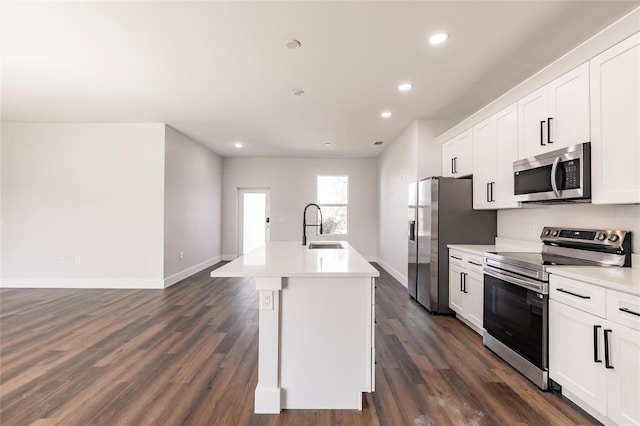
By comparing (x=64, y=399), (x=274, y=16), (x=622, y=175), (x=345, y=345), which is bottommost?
(x=64, y=399)

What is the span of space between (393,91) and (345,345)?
295 cm

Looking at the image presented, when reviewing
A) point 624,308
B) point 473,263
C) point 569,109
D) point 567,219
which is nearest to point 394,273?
point 473,263

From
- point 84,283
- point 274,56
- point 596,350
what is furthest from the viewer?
point 84,283

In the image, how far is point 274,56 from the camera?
2.79 metres

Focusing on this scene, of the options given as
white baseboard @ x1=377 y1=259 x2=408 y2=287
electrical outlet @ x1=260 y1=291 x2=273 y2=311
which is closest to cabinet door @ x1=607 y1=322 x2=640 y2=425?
electrical outlet @ x1=260 y1=291 x2=273 y2=311

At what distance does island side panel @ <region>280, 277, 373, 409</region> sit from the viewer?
1905 mm

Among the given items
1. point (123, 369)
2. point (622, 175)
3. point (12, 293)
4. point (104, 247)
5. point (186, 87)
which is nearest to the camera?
point (622, 175)

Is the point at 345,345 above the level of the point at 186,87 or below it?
below

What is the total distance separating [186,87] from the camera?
352 cm

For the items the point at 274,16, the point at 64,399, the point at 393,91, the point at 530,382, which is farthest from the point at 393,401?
the point at 393,91

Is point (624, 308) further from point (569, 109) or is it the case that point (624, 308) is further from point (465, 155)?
point (465, 155)

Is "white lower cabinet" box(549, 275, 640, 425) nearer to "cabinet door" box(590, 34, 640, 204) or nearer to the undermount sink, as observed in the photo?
"cabinet door" box(590, 34, 640, 204)

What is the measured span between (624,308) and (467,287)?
1.71 m

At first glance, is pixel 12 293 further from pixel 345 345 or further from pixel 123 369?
pixel 345 345
